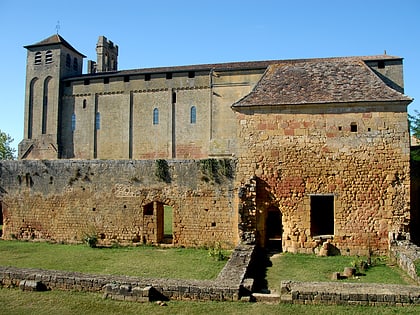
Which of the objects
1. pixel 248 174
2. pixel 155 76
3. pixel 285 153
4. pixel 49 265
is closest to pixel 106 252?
pixel 49 265

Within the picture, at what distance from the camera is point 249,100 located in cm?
1398

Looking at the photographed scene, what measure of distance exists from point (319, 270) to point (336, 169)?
3628 mm

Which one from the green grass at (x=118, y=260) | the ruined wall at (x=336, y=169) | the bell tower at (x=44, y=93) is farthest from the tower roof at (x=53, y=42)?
the ruined wall at (x=336, y=169)

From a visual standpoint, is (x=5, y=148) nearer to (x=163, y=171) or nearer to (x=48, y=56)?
(x=48, y=56)

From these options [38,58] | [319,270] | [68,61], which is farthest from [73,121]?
[319,270]

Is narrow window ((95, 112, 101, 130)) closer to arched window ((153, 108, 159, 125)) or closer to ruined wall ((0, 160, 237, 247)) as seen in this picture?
arched window ((153, 108, 159, 125))

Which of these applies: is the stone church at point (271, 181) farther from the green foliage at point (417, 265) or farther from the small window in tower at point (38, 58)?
the small window in tower at point (38, 58)

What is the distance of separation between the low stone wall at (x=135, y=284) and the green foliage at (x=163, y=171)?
5389 mm

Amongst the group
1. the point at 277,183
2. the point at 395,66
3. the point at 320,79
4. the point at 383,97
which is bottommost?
the point at 277,183

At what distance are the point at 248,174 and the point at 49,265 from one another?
6.75 meters

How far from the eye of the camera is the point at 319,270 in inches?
432

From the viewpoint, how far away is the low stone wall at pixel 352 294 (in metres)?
7.91

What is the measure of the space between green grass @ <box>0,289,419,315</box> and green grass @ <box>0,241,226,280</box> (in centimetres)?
218

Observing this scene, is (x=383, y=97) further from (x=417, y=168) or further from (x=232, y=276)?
(x=232, y=276)
